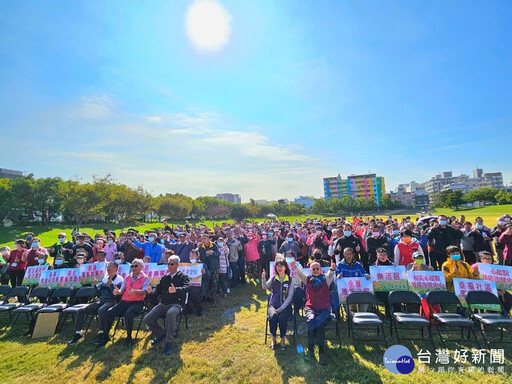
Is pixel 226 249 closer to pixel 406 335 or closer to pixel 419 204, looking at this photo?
pixel 406 335

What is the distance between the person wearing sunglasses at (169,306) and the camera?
5.34m

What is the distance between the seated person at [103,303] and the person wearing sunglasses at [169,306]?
109 cm

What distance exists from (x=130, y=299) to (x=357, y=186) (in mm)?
134347

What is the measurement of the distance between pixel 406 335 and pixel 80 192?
3816 centimetres

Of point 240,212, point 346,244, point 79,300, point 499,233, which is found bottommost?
point 79,300

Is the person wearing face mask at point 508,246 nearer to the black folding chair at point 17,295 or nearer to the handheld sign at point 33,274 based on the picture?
the black folding chair at point 17,295

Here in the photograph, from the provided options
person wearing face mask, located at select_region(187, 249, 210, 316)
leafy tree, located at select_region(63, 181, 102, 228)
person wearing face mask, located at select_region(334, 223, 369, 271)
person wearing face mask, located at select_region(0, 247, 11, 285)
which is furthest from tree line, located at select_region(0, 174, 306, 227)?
person wearing face mask, located at select_region(334, 223, 369, 271)

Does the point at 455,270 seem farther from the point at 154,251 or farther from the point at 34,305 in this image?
the point at 34,305

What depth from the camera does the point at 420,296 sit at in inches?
225

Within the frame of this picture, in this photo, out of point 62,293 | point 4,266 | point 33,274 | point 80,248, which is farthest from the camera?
point 80,248

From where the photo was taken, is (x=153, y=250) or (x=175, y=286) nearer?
(x=175, y=286)

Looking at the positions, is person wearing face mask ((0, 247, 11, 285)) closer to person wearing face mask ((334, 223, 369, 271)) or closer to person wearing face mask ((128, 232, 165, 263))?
person wearing face mask ((128, 232, 165, 263))

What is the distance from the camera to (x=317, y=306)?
16.5 ft

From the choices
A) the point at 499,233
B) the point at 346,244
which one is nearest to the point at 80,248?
the point at 346,244
